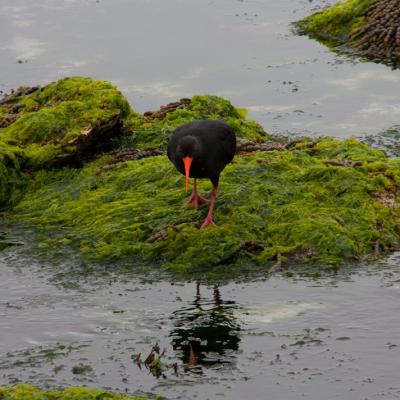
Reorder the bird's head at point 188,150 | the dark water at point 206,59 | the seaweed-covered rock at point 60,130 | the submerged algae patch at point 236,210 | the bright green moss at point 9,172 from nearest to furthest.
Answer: the bird's head at point 188,150, the submerged algae patch at point 236,210, the bright green moss at point 9,172, the seaweed-covered rock at point 60,130, the dark water at point 206,59

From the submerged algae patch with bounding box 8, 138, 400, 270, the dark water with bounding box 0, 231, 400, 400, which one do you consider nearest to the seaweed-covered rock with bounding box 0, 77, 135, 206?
the submerged algae patch with bounding box 8, 138, 400, 270

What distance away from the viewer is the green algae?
7.05 meters

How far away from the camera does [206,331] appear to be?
28.8 ft

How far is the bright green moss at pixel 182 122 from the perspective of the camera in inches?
499

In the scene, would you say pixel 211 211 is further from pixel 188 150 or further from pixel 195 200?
pixel 188 150

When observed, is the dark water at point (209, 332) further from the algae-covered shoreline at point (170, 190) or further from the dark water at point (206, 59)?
the dark water at point (206, 59)

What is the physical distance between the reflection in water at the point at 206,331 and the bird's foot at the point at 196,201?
1472 millimetres

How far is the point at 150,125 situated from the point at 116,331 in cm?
466

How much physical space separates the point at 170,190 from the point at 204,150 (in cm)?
119

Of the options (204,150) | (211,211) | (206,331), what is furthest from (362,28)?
(206,331)

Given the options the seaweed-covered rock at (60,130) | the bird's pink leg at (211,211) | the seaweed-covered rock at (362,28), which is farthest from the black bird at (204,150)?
the seaweed-covered rock at (362,28)

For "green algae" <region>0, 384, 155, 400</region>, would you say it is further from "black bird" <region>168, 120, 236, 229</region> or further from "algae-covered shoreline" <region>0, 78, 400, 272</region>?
"black bird" <region>168, 120, 236, 229</region>

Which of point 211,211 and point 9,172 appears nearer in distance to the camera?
point 211,211

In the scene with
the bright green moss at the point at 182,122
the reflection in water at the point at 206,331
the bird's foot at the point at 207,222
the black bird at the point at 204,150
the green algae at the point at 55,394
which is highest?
the black bird at the point at 204,150
